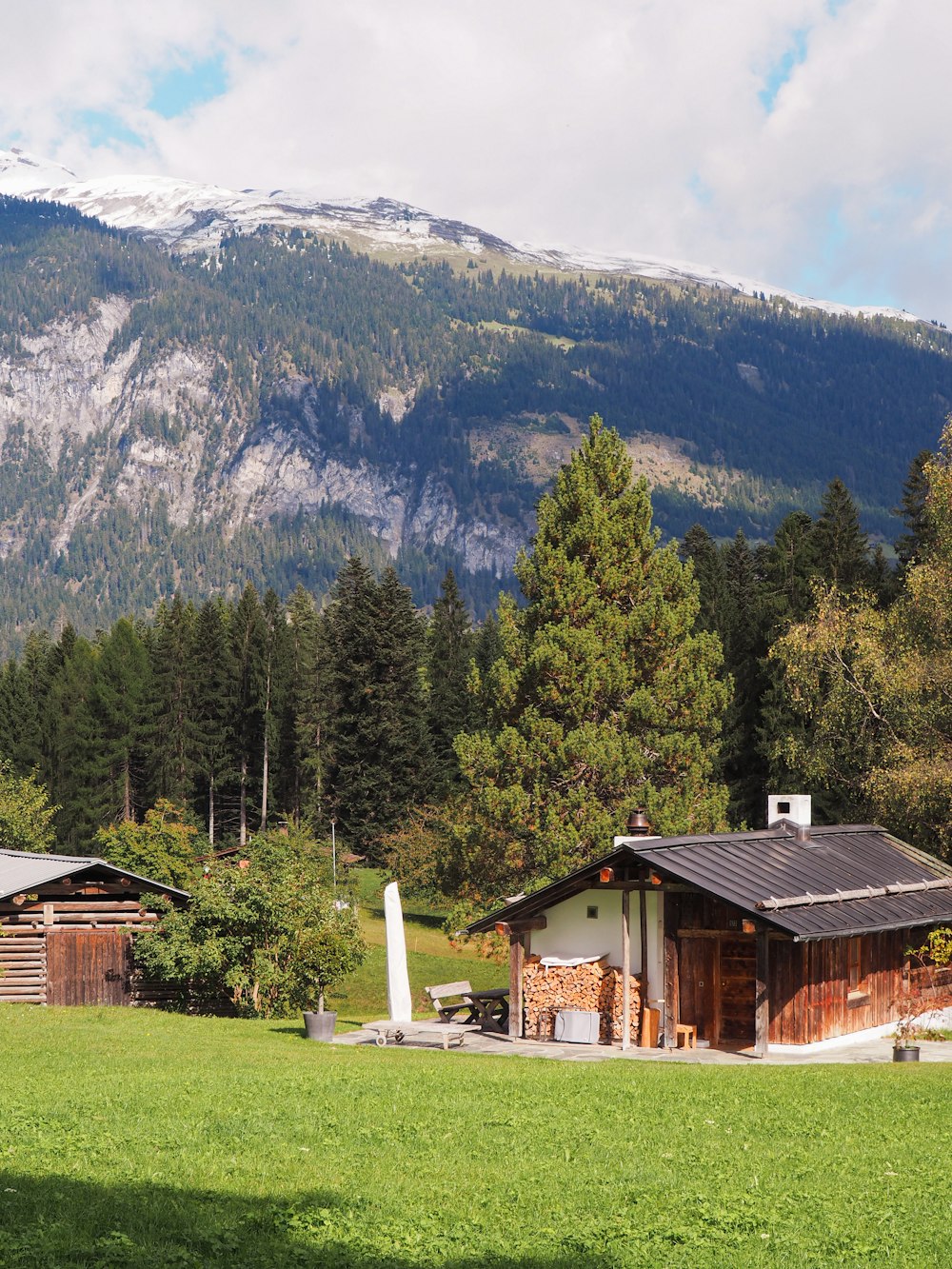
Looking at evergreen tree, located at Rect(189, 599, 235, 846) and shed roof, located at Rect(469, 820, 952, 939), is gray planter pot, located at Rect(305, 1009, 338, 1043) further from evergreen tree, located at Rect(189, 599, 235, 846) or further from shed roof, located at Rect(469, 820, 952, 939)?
evergreen tree, located at Rect(189, 599, 235, 846)

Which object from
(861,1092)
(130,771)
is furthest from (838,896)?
(130,771)

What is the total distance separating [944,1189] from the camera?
12344 mm

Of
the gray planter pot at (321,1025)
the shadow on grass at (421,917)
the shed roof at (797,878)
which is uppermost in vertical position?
the shed roof at (797,878)

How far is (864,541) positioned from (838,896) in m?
40.8

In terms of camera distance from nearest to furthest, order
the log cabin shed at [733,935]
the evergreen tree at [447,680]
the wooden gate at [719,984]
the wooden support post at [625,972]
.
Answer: the log cabin shed at [733,935] → the wooden support post at [625,972] → the wooden gate at [719,984] → the evergreen tree at [447,680]

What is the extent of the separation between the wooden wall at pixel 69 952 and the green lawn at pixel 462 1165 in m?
14.4

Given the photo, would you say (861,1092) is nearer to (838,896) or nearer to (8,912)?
(838,896)

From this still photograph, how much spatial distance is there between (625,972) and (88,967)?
15055 millimetres

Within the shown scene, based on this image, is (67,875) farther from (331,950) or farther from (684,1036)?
(684,1036)

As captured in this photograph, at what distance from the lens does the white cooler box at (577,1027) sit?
1060 inches

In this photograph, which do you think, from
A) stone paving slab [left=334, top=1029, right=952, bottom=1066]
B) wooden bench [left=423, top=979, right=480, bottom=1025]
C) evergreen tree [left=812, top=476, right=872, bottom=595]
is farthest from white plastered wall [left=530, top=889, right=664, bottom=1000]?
evergreen tree [left=812, top=476, right=872, bottom=595]

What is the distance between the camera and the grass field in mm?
41656

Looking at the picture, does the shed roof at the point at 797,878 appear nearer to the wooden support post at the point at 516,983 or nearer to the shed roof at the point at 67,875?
the wooden support post at the point at 516,983

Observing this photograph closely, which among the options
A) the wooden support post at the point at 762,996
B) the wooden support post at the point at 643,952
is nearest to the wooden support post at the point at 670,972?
the wooden support post at the point at 643,952
